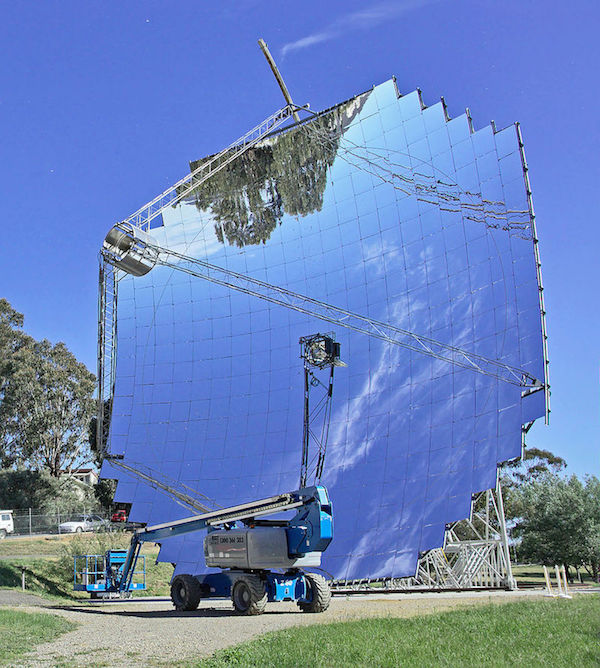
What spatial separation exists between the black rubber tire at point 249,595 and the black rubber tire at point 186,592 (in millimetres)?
1542

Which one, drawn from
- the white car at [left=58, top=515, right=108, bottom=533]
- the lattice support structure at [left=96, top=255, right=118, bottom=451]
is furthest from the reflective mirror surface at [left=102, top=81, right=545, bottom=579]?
the white car at [left=58, top=515, right=108, bottom=533]

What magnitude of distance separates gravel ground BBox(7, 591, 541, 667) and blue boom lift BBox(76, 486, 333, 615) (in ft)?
1.37

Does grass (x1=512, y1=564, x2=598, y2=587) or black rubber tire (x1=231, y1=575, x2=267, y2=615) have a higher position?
black rubber tire (x1=231, y1=575, x2=267, y2=615)

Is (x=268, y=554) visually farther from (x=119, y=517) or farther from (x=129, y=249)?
(x=129, y=249)

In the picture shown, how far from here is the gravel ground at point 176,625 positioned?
33.2 feet

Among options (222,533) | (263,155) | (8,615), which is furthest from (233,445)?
(263,155)

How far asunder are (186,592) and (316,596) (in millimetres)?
3608

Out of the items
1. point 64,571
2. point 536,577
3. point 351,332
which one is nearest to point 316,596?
point 351,332

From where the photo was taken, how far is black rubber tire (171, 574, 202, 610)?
57.9 feet

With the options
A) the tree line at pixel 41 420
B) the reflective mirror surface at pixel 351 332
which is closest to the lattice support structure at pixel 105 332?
the reflective mirror surface at pixel 351 332

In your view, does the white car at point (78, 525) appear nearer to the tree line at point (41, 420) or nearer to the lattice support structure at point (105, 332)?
the tree line at point (41, 420)

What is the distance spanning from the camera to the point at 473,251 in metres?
18.5

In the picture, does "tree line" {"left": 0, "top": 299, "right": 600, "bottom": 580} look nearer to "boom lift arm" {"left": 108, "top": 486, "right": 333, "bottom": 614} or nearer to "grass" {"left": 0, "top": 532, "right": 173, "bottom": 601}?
"grass" {"left": 0, "top": 532, "right": 173, "bottom": 601}

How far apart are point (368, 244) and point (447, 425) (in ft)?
19.2
